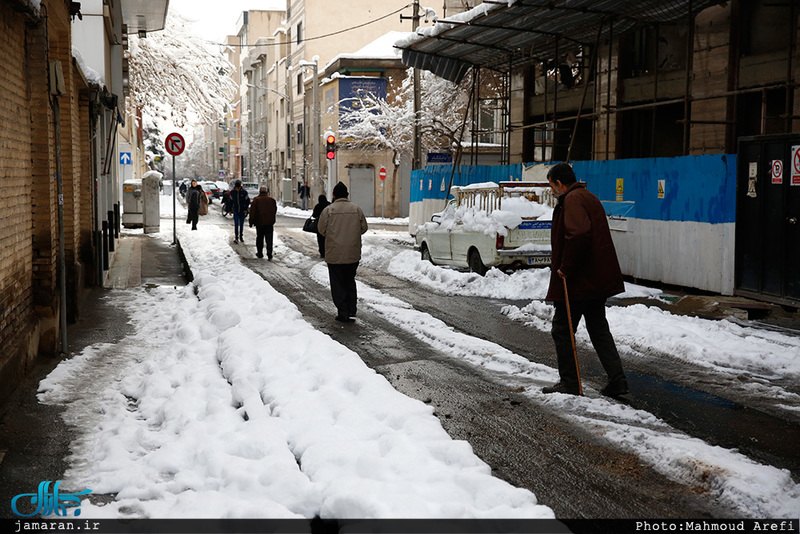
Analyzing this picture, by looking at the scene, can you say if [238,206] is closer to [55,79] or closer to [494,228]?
[494,228]

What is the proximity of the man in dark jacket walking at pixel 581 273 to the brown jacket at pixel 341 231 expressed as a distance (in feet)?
16.4

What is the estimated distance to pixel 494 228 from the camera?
16.4 m

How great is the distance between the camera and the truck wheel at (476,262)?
16.9m

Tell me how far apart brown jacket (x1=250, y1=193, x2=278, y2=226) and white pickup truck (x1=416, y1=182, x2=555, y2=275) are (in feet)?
14.8

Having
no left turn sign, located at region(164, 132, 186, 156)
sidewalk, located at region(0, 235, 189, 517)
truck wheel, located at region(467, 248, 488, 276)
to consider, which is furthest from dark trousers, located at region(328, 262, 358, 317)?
no left turn sign, located at region(164, 132, 186, 156)

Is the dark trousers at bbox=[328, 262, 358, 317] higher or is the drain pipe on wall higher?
the drain pipe on wall

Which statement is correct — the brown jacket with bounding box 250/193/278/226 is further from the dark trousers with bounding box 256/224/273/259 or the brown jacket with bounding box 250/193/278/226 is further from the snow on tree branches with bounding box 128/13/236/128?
the snow on tree branches with bounding box 128/13/236/128

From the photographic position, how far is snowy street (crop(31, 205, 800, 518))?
15.9ft

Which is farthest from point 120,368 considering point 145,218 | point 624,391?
point 145,218

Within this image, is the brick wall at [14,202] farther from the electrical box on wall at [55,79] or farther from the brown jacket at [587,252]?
the brown jacket at [587,252]

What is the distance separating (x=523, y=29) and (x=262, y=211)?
7.94m

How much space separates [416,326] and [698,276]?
6167 mm

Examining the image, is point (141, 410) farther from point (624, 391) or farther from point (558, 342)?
point (624, 391)

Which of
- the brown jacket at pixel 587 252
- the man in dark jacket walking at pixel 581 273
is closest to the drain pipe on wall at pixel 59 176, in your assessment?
the man in dark jacket walking at pixel 581 273
